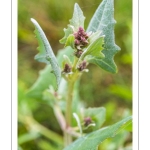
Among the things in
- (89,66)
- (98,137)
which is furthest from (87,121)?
(89,66)

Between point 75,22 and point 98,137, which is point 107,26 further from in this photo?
point 98,137

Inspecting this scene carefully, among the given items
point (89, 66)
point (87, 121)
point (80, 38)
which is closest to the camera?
point (80, 38)

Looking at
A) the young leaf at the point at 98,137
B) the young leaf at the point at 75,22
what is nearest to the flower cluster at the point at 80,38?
the young leaf at the point at 75,22

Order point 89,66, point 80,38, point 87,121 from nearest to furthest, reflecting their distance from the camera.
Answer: point 80,38 < point 87,121 < point 89,66

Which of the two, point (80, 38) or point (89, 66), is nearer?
point (80, 38)

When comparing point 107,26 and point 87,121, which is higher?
point 107,26
